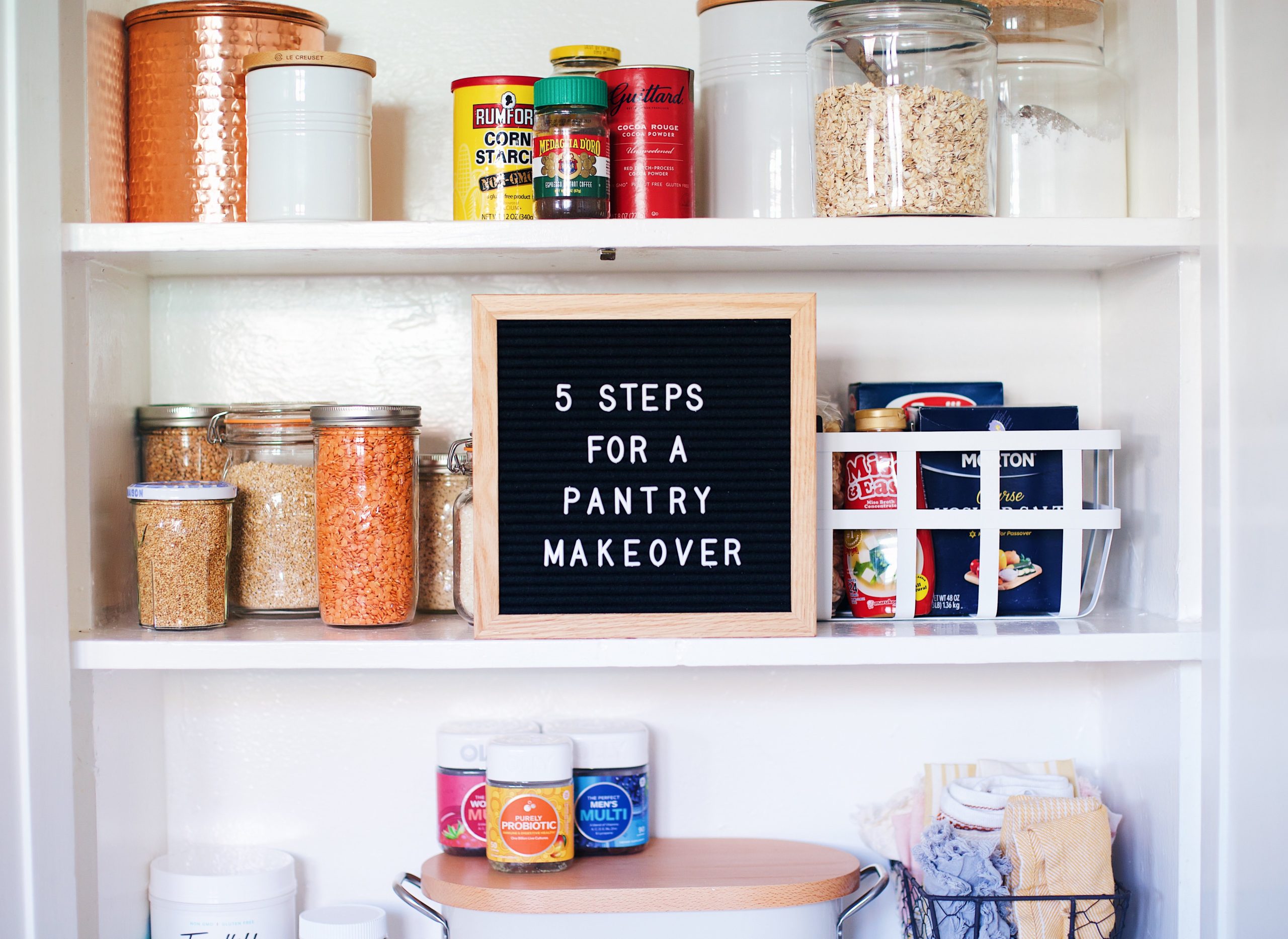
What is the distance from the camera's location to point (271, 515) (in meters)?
1.08

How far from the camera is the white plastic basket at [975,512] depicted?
1044mm

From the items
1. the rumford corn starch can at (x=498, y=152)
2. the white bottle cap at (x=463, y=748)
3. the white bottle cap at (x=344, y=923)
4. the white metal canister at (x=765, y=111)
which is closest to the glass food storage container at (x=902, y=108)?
the white metal canister at (x=765, y=111)

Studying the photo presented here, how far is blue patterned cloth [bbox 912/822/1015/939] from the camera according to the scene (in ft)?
3.41

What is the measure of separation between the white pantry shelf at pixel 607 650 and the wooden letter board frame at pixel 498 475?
1cm

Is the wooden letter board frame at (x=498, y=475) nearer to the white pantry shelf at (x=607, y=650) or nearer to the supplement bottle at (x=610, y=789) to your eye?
the white pantry shelf at (x=607, y=650)

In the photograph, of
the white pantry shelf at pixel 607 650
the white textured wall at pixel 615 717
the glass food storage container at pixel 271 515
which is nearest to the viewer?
the white pantry shelf at pixel 607 650

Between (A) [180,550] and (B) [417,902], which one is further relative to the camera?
(B) [417,902]

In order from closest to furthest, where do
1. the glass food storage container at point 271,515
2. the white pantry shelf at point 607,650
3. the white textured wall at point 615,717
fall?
the white pantry shelf at point 607,650 < the glass food storage container at point 271,515 < the white textured wall at point 615,717

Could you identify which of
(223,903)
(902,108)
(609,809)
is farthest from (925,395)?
(223,903)

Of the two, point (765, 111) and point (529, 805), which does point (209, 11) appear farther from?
point (529, 805)

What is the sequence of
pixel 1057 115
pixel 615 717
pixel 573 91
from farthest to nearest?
pixel 615 717 < pixel 1057 115 < pixel 573 91

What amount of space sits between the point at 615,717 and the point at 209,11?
0.78 metres

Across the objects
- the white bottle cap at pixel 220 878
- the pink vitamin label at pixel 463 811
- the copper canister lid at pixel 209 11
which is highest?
the copper canister lid at pixel 209 11

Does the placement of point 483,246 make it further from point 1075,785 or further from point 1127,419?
point 1075,785
